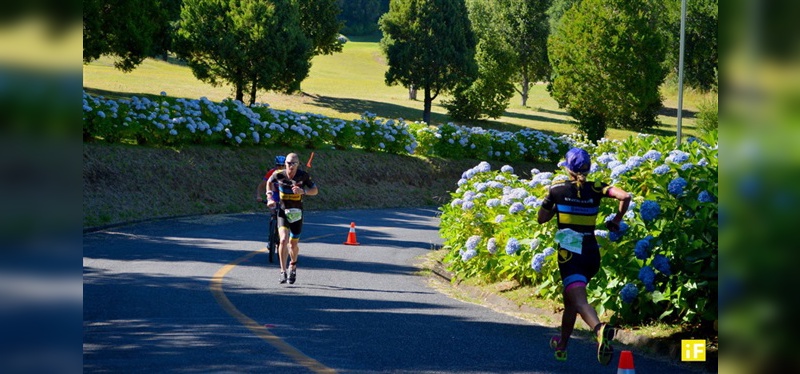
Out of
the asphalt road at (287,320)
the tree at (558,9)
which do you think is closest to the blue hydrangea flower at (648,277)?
the asphalt road at (287,320)

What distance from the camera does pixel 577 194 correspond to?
852 cm

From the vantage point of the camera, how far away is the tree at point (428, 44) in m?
59.1

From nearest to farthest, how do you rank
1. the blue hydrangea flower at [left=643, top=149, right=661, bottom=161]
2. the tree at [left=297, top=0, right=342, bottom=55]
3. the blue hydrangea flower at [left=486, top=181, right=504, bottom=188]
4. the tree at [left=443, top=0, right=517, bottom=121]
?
the blue hydrangea flower at [left=643, top=149, right=661, bottom=161], the blue hydrangea flower at [left=486, top=181, right=504, bottom=188], the tree at [left=297, top=0, right=342, bottom=55], the tree at [left=443, top=0, right=517, bottom=121]

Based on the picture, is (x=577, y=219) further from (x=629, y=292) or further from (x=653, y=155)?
(x=653, y=155)

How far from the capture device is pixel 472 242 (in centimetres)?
1477

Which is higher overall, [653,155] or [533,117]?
[653,155]

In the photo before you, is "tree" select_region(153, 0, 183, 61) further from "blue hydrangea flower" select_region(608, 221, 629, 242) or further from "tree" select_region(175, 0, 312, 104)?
"blue hydrangea flower" select_region(608, 221, 629, 242)

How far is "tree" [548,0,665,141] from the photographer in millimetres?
61875

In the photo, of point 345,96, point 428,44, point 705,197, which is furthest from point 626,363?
point 345,96

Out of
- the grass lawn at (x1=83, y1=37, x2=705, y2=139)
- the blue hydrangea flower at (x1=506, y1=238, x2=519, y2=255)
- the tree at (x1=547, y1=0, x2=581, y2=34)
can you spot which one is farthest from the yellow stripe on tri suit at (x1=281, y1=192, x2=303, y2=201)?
the tree at (x1=547, y1=0, x2=581, y2=34)

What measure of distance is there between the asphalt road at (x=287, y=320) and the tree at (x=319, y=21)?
4483cm

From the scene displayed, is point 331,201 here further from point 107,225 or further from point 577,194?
point 577,194

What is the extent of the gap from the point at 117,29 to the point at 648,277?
3779 centimetres

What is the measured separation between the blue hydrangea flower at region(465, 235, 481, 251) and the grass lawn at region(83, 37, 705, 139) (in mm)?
42233
